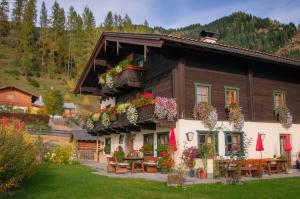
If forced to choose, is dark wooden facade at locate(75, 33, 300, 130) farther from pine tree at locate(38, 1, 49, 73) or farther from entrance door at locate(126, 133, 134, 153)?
pine tree at locate(38, 1, 49, 73)

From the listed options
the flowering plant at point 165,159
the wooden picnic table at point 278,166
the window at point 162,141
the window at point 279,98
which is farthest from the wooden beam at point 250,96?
the flowering plant at point 165,159

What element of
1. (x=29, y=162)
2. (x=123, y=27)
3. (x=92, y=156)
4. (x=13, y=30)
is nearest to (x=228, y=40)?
(x=123, y=27)

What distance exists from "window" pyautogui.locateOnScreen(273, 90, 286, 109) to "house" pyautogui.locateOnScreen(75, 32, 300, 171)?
0.06 metres

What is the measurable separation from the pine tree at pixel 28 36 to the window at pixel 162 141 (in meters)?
65.4

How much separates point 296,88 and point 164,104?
1026 centimetres

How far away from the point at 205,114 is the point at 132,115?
3.91 metres

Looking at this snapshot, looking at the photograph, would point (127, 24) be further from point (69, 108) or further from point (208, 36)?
point (208, 36)

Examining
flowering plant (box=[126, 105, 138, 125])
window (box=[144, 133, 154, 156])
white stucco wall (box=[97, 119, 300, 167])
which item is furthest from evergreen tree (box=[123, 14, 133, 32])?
flowering plant (box=[126, 105, 138, 125])

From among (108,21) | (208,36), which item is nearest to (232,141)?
(208,36)

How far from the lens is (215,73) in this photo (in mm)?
18438

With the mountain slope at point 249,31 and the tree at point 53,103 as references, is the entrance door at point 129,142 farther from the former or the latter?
the mountain slope at point 249,31

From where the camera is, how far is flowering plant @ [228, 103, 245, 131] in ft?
59.1

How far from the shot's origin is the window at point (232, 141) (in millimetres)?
17938

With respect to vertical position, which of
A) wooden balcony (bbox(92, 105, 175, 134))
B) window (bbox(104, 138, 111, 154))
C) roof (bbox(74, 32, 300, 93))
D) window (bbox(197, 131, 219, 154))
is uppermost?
roof (bbox(74, 32, 300, 93))
